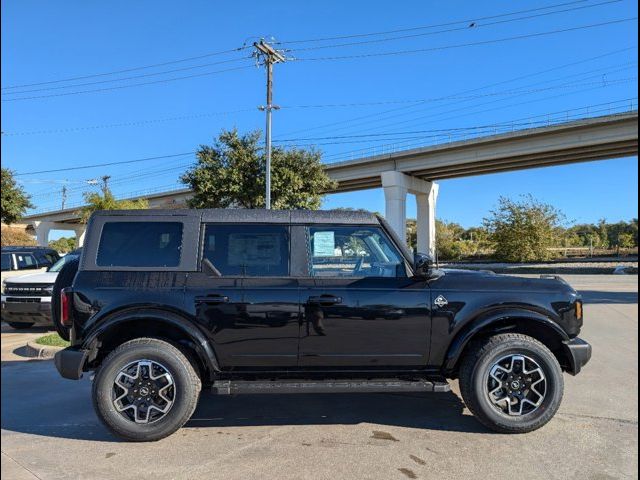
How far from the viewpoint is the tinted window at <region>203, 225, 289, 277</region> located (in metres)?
4.29

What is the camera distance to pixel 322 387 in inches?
159

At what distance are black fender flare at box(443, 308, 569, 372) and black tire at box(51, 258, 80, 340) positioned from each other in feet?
11.1

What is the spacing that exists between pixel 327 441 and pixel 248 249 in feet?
5.81

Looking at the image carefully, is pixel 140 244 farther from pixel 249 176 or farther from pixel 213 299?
pixel 249 176

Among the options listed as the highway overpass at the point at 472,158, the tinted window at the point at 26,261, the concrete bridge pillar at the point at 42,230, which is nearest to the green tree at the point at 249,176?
the highway overpass at the point at 472,158

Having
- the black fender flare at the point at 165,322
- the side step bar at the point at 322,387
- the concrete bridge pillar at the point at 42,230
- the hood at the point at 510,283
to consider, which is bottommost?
the side step bar at the point at 322,387

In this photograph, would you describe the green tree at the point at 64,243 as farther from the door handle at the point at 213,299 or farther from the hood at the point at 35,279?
the door handle at the point at 213,299

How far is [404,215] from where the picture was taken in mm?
46406

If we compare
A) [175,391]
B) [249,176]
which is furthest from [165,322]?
[249,176]

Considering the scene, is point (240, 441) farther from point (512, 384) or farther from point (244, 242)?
point (512, 384)

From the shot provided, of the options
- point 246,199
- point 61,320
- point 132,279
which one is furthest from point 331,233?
point 246,199

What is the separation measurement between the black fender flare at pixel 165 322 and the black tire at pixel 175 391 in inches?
6.9

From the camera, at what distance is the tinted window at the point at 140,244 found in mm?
4270

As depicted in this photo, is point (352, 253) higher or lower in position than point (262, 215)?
lower
